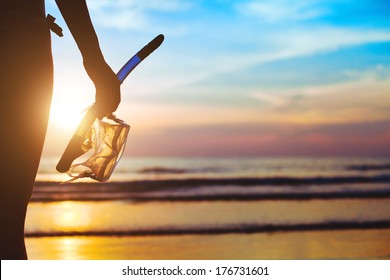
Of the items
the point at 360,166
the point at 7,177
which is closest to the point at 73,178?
the point at 7,177

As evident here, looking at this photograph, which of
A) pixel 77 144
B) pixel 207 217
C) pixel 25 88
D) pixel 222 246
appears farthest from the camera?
pixel 207 217

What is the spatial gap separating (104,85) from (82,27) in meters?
0.17

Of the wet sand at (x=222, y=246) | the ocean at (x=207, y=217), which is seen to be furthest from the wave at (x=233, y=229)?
the wet sand at (x=222, y=246)

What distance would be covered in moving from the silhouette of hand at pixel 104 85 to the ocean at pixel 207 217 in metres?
2.90

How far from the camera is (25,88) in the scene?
68.9 inches

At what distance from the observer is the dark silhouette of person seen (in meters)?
1.73

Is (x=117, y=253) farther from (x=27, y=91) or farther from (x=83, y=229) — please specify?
(x=27, y=91)

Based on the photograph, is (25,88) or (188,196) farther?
(188,196)

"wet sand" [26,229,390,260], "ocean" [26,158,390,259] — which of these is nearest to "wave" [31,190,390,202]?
"ocean" [26,158,390,259]

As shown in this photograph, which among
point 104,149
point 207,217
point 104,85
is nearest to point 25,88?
point 104,85

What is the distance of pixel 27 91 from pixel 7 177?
24 centimetres

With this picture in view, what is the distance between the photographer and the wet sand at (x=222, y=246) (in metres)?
7.02

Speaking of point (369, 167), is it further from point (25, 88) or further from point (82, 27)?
point (25, 88)

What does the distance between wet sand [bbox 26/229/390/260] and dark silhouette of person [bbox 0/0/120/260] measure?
5.21 metres
